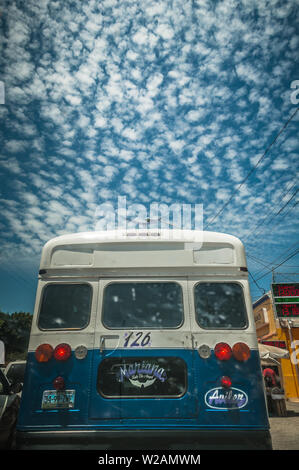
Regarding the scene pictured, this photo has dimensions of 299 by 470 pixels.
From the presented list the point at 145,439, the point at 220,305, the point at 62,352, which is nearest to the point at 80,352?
the point at 62,352

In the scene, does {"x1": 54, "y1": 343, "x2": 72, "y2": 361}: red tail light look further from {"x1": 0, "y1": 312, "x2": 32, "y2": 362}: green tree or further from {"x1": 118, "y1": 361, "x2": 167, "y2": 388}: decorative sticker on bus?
{"x1": 0, "y1": 312, "x2": 32, "y2": 362}: green tree

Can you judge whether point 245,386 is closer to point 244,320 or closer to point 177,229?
point 244,320

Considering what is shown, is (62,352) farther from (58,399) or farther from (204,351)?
(204,351)

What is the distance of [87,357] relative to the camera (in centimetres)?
347

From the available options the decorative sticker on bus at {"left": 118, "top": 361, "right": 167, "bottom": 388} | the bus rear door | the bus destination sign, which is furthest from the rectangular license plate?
the bus destination sign

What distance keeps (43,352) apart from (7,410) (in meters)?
1.87

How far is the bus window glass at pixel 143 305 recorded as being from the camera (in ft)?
11.8

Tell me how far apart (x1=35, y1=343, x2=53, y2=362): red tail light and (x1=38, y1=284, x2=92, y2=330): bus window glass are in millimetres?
222

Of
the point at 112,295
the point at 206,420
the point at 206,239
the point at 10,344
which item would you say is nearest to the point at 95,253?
the point at 112,295

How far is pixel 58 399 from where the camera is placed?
3.31 m

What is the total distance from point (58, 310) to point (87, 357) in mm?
669

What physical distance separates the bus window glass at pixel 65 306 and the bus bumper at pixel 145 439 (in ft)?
3.60

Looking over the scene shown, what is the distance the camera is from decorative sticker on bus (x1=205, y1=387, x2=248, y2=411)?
329cm

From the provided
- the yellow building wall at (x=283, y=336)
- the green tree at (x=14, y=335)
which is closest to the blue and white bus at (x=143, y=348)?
the yellow building wall at (x=283, y=336)
